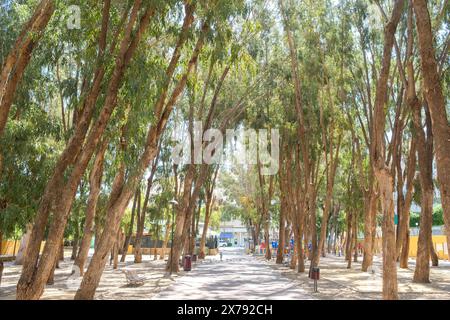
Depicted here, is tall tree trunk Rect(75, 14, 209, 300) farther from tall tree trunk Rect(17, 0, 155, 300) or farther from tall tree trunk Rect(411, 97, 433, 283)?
tall tree trunk Rect(411, 97, 433, 283)

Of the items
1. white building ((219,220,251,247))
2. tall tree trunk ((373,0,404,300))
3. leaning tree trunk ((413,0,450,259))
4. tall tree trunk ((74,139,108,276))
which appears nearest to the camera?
leaning tree trunk ((413,0,450,259))

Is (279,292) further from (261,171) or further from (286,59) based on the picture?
(261,171)

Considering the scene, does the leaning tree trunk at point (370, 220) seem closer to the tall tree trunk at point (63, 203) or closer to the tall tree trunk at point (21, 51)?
the tall tree trunk at point (63, 203)

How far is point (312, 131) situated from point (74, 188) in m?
17.8

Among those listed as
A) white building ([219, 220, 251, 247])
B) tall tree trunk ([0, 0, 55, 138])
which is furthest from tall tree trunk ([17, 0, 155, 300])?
white building ([219, 220, 251, 247])

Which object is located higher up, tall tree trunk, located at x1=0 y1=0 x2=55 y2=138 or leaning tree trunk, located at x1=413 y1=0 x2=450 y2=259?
tall tree trunk, located at x1=0 y1=0 x2=55 y2=138

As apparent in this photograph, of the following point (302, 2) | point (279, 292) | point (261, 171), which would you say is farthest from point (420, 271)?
point (261, 171)

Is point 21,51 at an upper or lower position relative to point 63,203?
upper

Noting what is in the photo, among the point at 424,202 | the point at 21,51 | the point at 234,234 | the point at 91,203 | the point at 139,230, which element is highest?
the point at 21,51

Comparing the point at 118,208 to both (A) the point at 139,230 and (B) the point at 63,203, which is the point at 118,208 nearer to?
(B) the point at 63,203

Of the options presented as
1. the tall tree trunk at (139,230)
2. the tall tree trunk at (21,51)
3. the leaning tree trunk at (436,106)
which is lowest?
the tall tree trunk at (139,230)

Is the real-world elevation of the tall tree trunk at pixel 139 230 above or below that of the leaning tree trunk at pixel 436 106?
below

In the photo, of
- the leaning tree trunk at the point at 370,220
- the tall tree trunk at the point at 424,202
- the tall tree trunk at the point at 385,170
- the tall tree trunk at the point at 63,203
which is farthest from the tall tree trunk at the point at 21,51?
the leaning tree trunk at the point at 370,220

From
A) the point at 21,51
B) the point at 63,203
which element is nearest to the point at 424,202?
the point at 63,203
